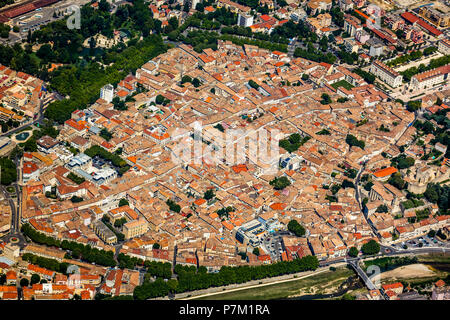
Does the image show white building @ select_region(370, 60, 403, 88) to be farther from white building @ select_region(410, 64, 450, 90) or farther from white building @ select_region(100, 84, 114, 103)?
white building @ select_region(100, 84, 114, 103)

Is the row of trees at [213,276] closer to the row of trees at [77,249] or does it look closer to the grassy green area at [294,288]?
the grassy green area at [294,288]

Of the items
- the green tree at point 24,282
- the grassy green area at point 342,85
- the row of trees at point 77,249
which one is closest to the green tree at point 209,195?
the row of trees at point 77,249

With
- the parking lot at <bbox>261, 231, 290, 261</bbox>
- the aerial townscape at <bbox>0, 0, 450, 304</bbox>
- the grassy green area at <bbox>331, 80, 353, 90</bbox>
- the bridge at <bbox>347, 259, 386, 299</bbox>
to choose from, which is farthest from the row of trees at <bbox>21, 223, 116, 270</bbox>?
the grassy green area at <bbox>331, 80, 353, 90</bbox>

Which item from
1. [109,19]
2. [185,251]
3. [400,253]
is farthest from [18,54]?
[400,253]

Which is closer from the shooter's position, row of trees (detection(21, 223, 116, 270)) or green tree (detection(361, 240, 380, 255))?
row of trees (detection(21, 223, 116, 270))

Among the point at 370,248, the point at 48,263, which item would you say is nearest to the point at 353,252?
the point at 370,248

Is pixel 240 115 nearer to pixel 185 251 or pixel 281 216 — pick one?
pixel 281 216
